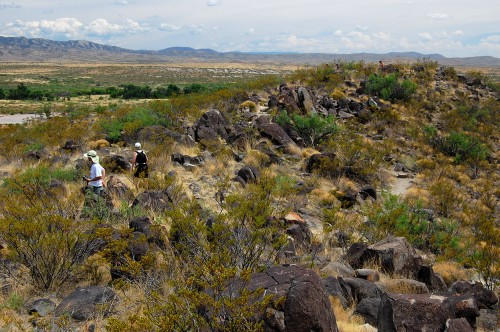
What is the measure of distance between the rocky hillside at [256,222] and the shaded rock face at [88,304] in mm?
21

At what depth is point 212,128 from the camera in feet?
53.1

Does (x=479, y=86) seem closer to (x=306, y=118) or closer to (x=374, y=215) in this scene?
(x=306, y=118)

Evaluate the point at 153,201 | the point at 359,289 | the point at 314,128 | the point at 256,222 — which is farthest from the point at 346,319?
the point at 314,128

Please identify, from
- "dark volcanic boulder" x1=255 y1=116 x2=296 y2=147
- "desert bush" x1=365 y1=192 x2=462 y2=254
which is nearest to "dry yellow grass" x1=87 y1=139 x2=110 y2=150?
"dark volcanic boulder" x1=255 y1=116 x2=296 y2=147

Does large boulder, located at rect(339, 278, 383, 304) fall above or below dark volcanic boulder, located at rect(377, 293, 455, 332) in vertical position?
below

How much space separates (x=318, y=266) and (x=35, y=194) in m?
6.29

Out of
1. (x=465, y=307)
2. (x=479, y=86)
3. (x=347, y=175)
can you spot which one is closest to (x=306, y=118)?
(x=347, y=175)

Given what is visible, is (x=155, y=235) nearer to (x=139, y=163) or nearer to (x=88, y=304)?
(x=88, y=304)

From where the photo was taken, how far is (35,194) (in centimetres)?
863

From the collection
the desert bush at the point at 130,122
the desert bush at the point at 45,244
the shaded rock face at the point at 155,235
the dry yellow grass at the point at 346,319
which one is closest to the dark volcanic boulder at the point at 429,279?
the dry yellow grass at the point at 346,319

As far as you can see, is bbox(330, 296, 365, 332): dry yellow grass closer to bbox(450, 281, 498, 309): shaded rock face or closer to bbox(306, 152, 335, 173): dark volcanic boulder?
bbox(450, 281, 498, 309): shaded rock face

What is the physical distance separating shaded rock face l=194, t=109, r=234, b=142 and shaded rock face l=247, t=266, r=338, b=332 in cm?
1114

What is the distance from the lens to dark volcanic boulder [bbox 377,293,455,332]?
4371 millimetres

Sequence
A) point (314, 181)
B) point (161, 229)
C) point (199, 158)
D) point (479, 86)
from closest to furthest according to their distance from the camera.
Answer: point (161, 229)
point (314, 181)
point (199, 158)
point (479, 86)
